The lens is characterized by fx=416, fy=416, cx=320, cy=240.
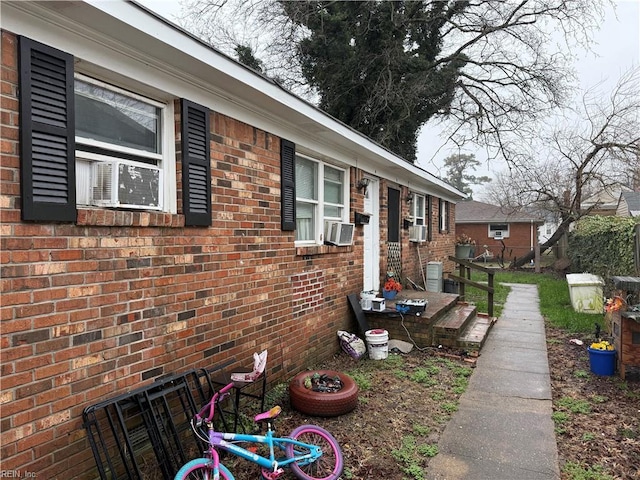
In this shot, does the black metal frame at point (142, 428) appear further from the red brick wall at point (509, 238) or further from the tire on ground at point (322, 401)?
the red brick wall at point (509, 238)

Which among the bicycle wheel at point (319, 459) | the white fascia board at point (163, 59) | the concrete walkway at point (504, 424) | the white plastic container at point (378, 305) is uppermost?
the white fascia board at point (163, 59)

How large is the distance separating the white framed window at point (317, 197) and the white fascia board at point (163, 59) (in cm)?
46

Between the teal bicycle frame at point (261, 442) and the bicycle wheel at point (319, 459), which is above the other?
the teal bicycle frame at point (261, 442)

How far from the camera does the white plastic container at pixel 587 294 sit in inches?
338

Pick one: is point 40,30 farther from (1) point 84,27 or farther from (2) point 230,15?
(2) point 230,15

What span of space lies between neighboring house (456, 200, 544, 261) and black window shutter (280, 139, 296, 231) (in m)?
24.6

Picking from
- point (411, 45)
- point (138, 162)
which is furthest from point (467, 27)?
point (138, 162)

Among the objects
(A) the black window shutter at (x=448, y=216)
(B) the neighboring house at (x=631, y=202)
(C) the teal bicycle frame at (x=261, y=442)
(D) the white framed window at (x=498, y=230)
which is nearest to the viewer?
(C) the teal bicycle frame at (x=261, y=442)

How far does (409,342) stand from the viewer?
6.33 meters

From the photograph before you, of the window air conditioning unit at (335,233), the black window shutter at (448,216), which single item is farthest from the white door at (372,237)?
the black window shutter at (448,216)

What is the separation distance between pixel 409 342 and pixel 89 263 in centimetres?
489

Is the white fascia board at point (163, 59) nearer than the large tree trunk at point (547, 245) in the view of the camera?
Yes

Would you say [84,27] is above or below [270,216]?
above

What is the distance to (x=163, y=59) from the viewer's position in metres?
3.04
